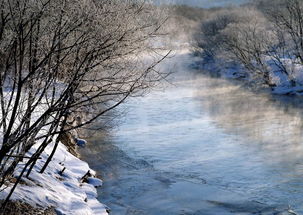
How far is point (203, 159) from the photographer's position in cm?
1543

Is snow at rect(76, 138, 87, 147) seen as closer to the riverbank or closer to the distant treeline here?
the riverbank

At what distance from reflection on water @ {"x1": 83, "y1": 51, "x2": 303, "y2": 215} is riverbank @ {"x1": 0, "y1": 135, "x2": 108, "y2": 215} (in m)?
0.63

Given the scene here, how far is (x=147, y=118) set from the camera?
22.5 meters

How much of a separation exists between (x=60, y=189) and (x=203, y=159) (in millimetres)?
6606

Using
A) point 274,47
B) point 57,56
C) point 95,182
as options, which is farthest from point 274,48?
point 57,56

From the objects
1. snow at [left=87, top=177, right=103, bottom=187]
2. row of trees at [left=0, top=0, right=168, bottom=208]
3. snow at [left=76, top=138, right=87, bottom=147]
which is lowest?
snow at [left=87, top=177, right=103, bottom=187]

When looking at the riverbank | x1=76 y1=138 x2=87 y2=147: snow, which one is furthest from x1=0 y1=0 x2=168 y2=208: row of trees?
x1=76 y1=138 x2=87 y2=147: snow

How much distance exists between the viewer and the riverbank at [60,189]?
857 cm

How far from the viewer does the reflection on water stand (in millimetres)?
11547

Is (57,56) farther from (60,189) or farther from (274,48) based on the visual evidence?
(274,48)

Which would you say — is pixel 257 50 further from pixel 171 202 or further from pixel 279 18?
pixel 171 202

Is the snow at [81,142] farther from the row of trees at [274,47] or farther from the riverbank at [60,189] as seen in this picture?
the row of trees at [274,47]

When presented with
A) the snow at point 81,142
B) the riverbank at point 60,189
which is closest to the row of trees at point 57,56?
the riverbank at point 60,189

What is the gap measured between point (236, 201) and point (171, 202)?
1.78m
